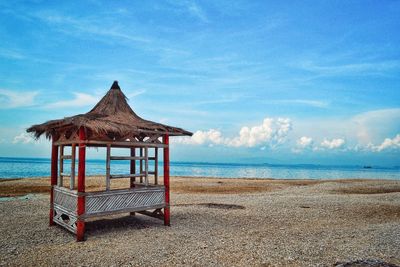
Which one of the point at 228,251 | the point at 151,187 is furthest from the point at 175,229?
the point at 228,251

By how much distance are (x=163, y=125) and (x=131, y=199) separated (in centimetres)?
308

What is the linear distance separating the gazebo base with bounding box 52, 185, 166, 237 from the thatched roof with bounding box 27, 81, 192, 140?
78.9 inches

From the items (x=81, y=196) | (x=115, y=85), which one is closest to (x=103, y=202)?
(x=81, y=196)

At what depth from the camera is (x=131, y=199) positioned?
11.6 m

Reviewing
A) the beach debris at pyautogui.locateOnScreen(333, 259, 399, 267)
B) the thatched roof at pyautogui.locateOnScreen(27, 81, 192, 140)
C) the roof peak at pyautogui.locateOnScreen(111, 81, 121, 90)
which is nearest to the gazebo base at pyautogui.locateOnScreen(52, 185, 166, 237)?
the thatched roof at pyautogui.locateOnScreen(27, 81, 192, 140)

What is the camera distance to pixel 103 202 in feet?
35.5

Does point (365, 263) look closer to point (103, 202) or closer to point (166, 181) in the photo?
point (166, 181)

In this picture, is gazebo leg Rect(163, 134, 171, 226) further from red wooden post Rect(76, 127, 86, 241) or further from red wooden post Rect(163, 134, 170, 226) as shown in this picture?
red wooden post Rect(76, 127, 86, 241)

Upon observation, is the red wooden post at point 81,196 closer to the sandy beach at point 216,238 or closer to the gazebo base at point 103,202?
the gazebo base at point 103,202

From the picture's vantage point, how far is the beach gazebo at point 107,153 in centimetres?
1028

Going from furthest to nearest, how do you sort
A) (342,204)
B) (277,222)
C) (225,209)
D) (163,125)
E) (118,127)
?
(342,204) → (225,209) → (277,222) → (163,125) → (118,127)

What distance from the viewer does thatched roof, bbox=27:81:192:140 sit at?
10.2 metres

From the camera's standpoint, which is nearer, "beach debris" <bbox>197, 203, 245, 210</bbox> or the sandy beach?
the sandy beach

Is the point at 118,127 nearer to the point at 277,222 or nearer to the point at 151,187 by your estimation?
the point at 151,187
